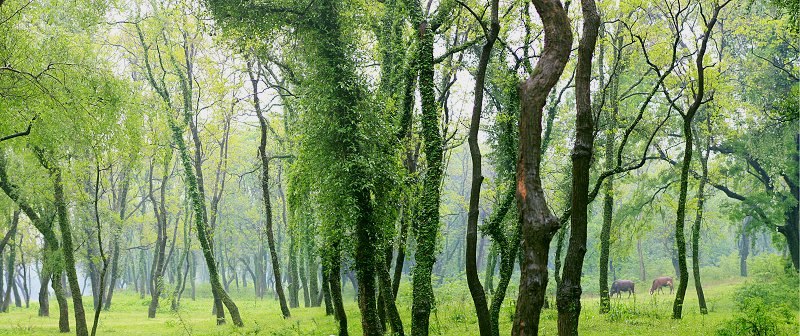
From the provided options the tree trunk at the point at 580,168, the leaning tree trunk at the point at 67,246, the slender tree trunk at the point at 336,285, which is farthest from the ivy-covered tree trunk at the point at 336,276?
the leaning tree trunk at the point at 67,246

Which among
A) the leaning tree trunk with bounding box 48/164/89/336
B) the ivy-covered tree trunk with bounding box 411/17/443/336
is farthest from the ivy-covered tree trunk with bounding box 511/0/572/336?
the leaning tree trunk with bounding box 48/164/89/336

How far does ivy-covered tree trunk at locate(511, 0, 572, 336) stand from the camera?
6.80m

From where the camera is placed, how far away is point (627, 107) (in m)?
25.4

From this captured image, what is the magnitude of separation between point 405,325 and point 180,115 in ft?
58.2

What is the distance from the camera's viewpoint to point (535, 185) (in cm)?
688

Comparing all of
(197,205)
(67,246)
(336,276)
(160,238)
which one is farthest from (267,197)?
(160,238)

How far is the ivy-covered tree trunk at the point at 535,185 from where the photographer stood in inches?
268

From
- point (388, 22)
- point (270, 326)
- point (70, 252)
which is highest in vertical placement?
point (388, 22)

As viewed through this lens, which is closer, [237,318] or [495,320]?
[495,320]

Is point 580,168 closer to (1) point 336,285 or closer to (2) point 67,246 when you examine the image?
(1) point 336,285

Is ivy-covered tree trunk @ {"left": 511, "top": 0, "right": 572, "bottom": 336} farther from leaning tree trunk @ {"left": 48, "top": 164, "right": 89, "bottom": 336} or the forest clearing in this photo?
leaning tree trunk @ {"left": 48, "top": 164, "right": 89, "bottom": 336}

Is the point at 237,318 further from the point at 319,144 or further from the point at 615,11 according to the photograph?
the point at 615,11

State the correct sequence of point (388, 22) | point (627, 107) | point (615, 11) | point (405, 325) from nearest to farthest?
point (388, 22) < point (405, 325) < point (615, 11) < point (627, 107)

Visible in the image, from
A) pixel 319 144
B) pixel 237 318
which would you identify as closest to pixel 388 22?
pixel 319 144
